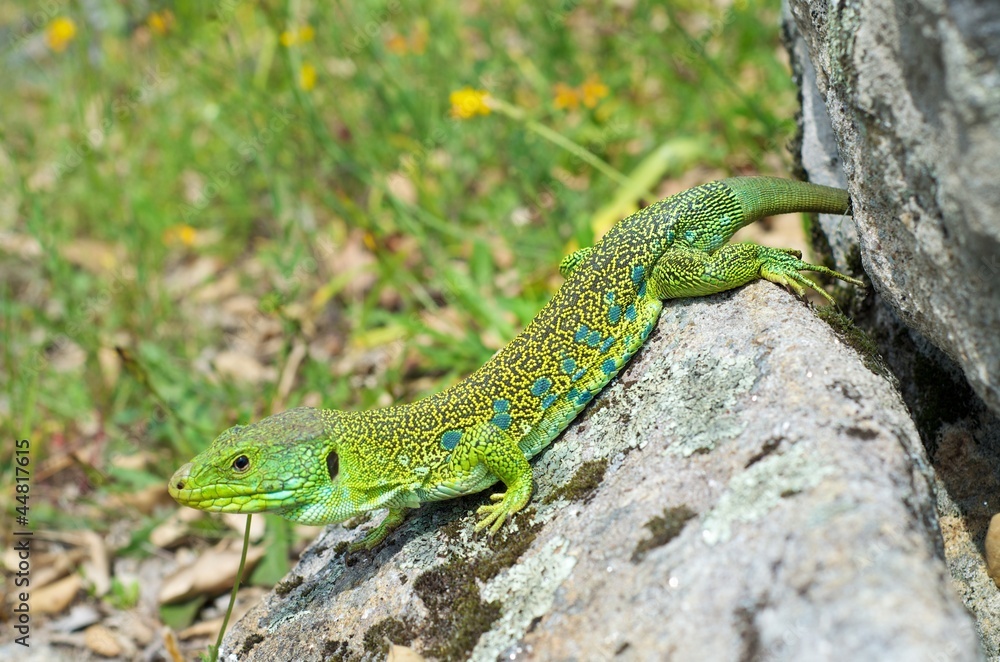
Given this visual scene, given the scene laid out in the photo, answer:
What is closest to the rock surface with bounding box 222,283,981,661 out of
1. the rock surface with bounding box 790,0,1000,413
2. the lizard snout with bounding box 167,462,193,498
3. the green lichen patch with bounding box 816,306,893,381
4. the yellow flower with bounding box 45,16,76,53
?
the green lichen patch with bounding box 816,306,893,381

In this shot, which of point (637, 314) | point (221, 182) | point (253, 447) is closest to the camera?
point (253, 447)

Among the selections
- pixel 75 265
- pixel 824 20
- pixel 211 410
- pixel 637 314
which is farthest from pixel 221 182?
pixel 824 20

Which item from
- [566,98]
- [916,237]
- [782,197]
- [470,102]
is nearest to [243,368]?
[470,102]

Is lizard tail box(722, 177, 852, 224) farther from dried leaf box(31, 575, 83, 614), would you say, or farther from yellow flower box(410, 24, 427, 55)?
dried leaf box(31, 575, 83, 614)

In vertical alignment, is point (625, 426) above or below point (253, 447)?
below

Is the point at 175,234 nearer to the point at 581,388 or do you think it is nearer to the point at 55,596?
the point at 55,596

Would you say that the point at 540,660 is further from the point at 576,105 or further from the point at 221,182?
the point at 221,182
